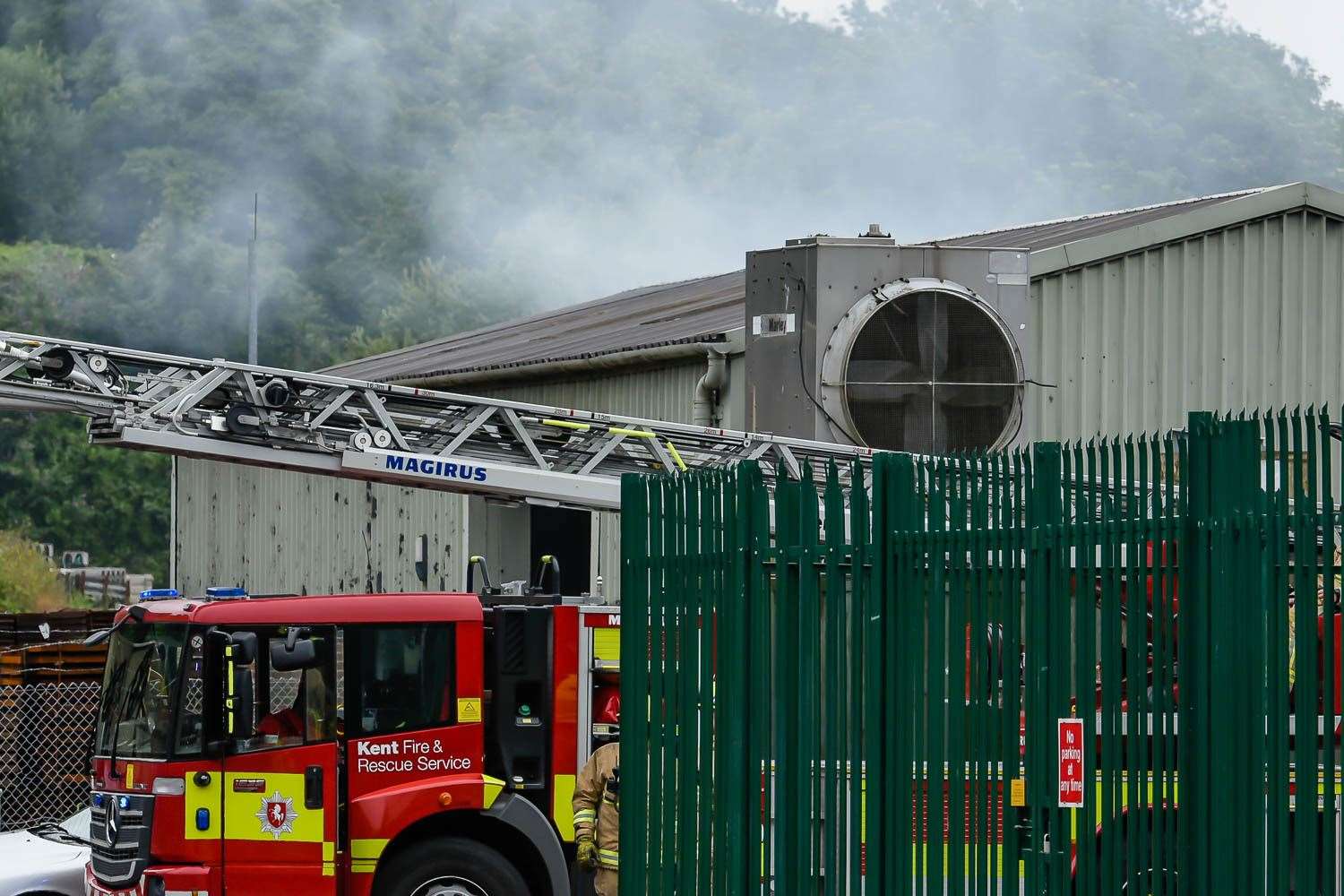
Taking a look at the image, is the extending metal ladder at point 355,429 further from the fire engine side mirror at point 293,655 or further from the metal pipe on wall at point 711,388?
the metal pipe on wall at point 711,388

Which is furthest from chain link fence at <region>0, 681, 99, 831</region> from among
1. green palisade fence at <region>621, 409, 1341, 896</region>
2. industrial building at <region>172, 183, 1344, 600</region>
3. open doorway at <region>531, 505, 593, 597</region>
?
green palisade fence at <region>621, 409, 1341, 896</region>

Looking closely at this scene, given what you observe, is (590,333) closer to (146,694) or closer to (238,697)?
(146,694)

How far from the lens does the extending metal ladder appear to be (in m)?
12.9

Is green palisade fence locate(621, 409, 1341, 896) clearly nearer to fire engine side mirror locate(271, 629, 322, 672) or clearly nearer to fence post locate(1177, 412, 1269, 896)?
fence post locate(1177, 412, 1269, 896)

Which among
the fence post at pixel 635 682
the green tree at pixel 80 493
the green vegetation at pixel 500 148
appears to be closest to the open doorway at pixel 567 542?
the fence post at pixel 635 682

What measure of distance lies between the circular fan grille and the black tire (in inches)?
211

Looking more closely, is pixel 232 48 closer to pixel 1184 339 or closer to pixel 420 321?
pixel 420 321

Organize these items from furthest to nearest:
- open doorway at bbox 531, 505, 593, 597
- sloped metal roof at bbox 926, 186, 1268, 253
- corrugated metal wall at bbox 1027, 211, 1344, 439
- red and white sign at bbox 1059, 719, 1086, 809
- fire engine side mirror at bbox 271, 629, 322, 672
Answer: open doorway at bbox 531, 505, 593, 597
sloped metal roof at bbox 926, 186, 1268, 253
corrugated metal wall at bbox 1027, 211, 1344, 439
fire engine side mirror at bbox 271, 629, 322, 672
red and white sign at bbox 1059, 719, 1086, 809

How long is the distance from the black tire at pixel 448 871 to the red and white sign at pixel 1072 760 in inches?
236

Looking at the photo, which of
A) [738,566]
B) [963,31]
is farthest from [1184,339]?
[963,31]

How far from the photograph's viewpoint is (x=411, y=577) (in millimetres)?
24281

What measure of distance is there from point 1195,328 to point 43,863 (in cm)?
1170

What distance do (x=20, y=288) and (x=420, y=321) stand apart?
1851cm

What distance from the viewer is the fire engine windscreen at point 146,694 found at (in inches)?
446
